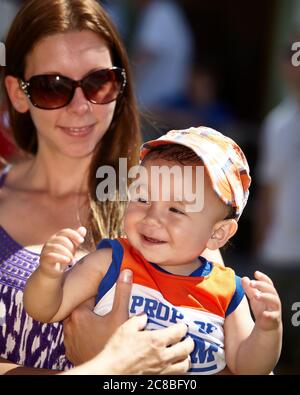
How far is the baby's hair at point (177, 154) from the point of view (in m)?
2.80

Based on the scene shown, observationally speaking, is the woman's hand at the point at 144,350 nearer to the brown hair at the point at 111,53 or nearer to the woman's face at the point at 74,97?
the brown hair at the point at 111,53

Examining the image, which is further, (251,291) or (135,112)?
(135,112)

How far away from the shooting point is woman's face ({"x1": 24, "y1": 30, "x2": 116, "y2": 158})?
3.38 meters

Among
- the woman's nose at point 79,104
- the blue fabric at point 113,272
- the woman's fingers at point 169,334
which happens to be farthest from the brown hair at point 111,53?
the woman's fingers at point 169,334

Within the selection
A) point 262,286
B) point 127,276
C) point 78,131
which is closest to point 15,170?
point 78,131

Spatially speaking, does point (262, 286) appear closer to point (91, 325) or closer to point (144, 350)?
point (144, 350)

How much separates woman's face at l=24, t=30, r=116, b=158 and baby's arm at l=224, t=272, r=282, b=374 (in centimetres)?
101

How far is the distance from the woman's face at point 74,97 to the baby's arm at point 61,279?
0.72 metres

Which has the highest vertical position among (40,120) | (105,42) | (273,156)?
(105,42)

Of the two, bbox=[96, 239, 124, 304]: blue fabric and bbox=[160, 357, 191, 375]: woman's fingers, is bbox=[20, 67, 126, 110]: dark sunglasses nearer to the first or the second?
bbox=[96, 239, 124, 304]: blue fabric

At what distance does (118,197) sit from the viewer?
354 centimetres
